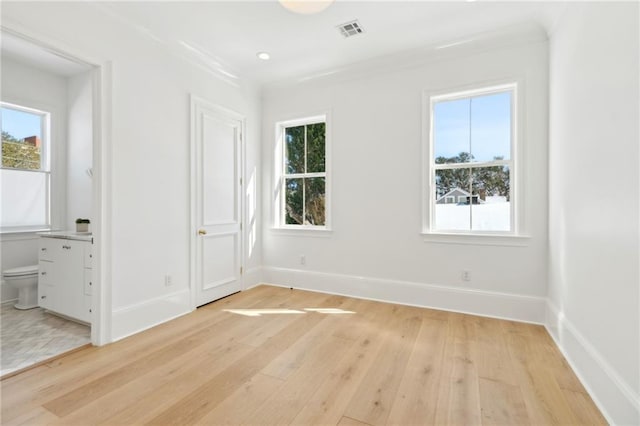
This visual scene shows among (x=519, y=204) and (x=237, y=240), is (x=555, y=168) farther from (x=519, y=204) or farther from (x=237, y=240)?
(x=237, y=240)

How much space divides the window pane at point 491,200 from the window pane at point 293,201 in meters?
2.23

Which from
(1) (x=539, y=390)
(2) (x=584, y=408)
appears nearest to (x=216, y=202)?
(1) (x=539, y=390)

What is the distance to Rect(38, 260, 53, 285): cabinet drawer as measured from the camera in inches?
119

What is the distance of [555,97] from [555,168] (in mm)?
636

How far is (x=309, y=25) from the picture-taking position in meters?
2.90

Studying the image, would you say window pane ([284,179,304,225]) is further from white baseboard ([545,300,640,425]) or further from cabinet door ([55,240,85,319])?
white baseboard ([545,300,640,425])

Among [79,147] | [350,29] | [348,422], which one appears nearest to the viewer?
[348,422]

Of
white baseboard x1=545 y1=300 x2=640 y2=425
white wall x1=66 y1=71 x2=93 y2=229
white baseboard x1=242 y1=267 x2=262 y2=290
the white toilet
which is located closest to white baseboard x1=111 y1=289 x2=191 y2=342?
white baseboard x1=242 y1=267 x2=262 y2=290

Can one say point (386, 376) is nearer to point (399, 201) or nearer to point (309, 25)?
point (399, 201)

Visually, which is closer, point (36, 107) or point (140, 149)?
point (140, 149)

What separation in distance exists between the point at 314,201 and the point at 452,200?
5.85 ft

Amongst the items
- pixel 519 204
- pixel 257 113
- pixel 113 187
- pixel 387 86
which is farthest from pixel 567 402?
pixel 257 113

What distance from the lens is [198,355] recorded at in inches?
90.6

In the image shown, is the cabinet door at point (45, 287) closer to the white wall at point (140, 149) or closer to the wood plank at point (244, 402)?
the white wall at point (140, 149)
